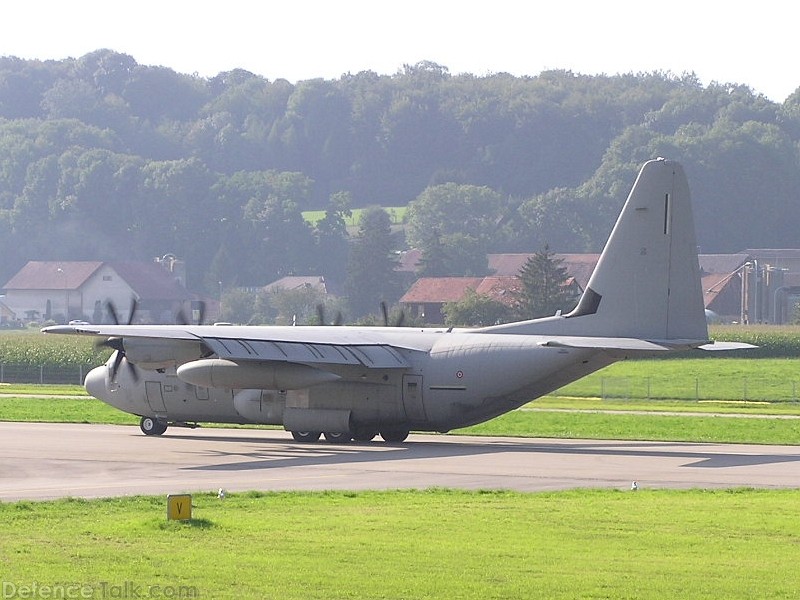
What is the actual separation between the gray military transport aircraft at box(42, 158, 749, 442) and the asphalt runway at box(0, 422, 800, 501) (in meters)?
0.87

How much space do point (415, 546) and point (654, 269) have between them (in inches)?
702

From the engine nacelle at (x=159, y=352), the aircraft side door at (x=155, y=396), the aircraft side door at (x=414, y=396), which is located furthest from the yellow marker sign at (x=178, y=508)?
the aircraft side door at (x=155, y=396)

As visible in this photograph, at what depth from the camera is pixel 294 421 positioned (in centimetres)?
3866

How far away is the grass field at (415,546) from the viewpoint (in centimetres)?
1573

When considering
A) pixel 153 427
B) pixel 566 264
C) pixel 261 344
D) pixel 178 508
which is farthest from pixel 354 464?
pixel 566 264

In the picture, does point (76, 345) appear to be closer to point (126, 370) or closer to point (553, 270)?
point (553, 270)

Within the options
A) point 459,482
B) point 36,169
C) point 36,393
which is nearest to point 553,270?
point 36,393

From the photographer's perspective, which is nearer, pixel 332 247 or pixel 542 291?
pixel 542 291

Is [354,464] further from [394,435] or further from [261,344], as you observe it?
[394,435]

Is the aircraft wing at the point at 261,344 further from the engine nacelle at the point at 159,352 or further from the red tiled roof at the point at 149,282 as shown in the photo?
the red tiled roof at the point at 149,282

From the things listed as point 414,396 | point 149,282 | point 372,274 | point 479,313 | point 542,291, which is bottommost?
point 414,396

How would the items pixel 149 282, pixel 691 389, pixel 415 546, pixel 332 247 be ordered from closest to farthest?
pixel 415 546, pixel 691 389, pixel 149 282, pixel 332 247

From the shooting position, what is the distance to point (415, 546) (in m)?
18.5

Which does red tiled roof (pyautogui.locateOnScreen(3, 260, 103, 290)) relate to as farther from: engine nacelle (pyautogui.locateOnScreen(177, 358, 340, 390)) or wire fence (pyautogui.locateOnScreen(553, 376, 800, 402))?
engine nacelle (pyautogui.locateOnScreen(177, 358, 340, 390))
